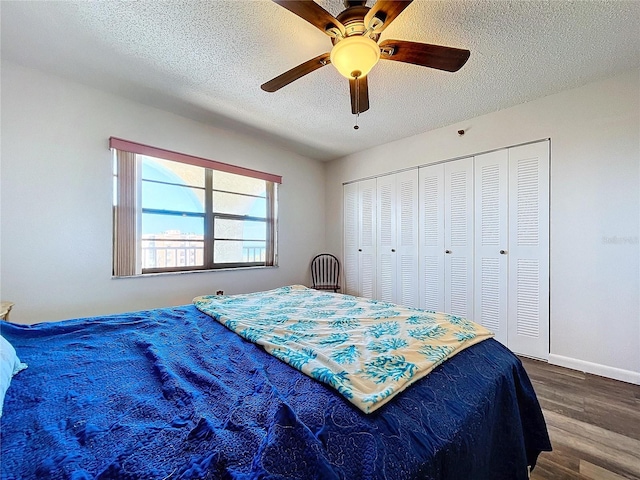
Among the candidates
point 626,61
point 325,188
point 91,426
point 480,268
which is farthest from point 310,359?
point 325,188

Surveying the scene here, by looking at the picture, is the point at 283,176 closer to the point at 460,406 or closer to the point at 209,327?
the point at 209,327

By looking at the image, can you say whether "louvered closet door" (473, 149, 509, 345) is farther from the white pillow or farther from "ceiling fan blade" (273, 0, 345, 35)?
the white pillow

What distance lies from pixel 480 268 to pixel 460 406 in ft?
8.35

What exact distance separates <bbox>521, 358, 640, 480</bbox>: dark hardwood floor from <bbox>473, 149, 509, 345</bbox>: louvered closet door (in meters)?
0.64

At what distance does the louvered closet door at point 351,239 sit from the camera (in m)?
4.24

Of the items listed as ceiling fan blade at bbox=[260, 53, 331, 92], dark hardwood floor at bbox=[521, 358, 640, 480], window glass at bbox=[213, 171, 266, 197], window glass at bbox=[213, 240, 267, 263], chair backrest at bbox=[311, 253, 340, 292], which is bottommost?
dark hardwood floor at bbox=[521, 358, 640, 480]

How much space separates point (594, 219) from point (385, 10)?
2553mm

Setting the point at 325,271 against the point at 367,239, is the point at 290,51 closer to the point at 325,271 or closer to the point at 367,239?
the point at 367,239

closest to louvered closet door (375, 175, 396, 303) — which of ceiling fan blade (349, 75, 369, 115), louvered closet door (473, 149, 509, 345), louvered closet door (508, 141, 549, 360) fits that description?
louvered closet door (473, 149, 509, 345)

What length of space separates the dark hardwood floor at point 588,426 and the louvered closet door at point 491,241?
644 millimetres

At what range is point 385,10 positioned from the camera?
133 centimetres

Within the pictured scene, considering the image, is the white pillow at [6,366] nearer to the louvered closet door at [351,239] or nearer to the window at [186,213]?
the window at [186,213]

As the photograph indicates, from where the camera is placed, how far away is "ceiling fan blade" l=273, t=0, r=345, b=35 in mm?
1250

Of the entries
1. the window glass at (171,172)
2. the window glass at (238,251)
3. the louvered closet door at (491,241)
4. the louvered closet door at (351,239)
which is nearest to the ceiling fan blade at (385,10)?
the louvered closet door at (491,241)
